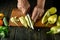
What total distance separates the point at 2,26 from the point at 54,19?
1.25ft

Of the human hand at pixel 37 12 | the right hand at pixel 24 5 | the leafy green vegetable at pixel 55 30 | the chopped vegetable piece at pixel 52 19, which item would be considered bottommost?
the leafy green vegetable at pixel 55 30

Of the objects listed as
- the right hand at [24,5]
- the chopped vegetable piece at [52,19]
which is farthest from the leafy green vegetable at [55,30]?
the right hand at [24,5]

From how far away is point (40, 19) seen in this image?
1345mm

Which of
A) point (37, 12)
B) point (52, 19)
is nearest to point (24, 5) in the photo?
point (37, 12)

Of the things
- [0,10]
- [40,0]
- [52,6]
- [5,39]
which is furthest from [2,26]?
[52,6]

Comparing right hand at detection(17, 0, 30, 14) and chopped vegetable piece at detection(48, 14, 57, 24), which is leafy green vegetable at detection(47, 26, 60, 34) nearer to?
chopped vegetable piece at detection(48, 14, 57, 24)

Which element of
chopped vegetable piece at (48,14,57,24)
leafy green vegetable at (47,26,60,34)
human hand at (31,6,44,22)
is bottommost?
leafy green vegetable at (47,26,60,34)

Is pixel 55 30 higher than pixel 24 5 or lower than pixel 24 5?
lower

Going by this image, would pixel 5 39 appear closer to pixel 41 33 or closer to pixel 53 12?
pixel 41 33

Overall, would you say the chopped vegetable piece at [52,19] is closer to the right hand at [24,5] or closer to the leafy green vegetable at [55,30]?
the leafy green vegetable at [55,30]

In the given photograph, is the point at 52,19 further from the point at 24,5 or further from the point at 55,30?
the point at 24,5

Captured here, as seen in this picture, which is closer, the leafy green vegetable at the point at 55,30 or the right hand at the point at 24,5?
the leafy green vegetable at the point at 55,30

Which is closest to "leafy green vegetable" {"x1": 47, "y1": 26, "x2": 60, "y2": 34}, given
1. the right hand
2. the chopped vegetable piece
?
the chopped vegetable piece

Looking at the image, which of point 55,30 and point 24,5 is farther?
point 24,5
